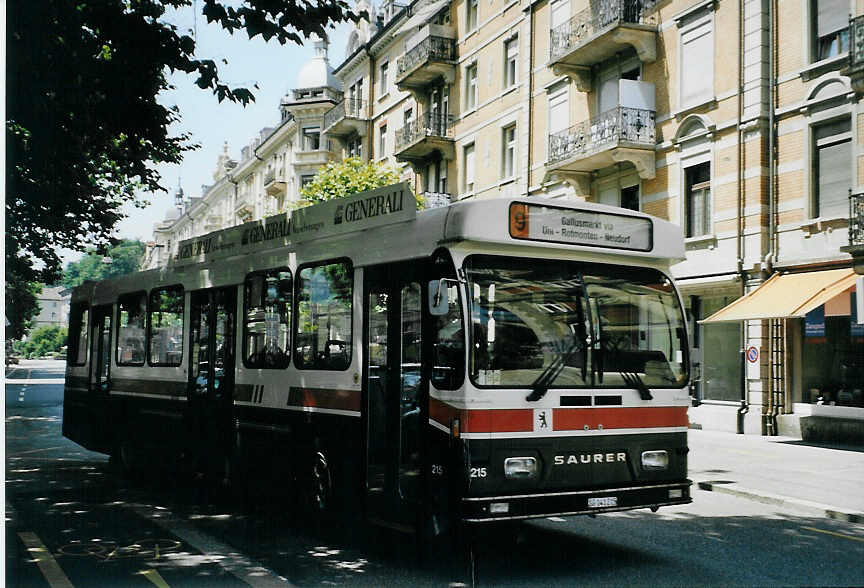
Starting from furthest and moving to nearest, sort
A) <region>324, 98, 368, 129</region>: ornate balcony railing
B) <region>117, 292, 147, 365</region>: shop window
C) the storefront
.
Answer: <region>324, 98, 368, 129</region>: ornate balcony railing → the storefront → <region>117, 292, 147, 365</region>: shop window

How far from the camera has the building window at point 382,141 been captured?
39969mm

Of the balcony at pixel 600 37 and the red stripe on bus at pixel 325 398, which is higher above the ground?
the balcony at pixel 600 37

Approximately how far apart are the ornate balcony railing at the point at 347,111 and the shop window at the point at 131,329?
2980 centimetres

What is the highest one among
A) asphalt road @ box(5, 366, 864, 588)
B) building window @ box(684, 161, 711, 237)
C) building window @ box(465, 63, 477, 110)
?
building window @ box(465, 63, 477, 110)

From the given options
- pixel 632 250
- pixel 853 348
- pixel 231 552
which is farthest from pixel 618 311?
pixel 853 348

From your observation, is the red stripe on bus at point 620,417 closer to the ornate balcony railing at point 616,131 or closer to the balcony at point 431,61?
the ornate balcony railing at point 616,131

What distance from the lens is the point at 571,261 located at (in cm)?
703

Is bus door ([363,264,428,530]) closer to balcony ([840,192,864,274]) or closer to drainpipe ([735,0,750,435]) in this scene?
balcony ([840,192,864,274])

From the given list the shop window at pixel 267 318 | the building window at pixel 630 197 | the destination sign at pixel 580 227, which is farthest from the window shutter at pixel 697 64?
the destination sign at pixel 580 227

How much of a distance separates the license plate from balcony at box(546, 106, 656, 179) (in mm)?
16997

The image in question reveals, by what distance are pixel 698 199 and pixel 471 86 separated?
522 inches

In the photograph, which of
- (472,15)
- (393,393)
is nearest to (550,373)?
(393,393)

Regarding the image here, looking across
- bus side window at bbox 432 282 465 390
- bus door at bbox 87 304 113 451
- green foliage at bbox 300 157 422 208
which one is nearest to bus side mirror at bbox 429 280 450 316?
bus side window at bbox 432 282 465 390

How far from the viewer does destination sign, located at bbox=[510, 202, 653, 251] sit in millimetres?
6816
